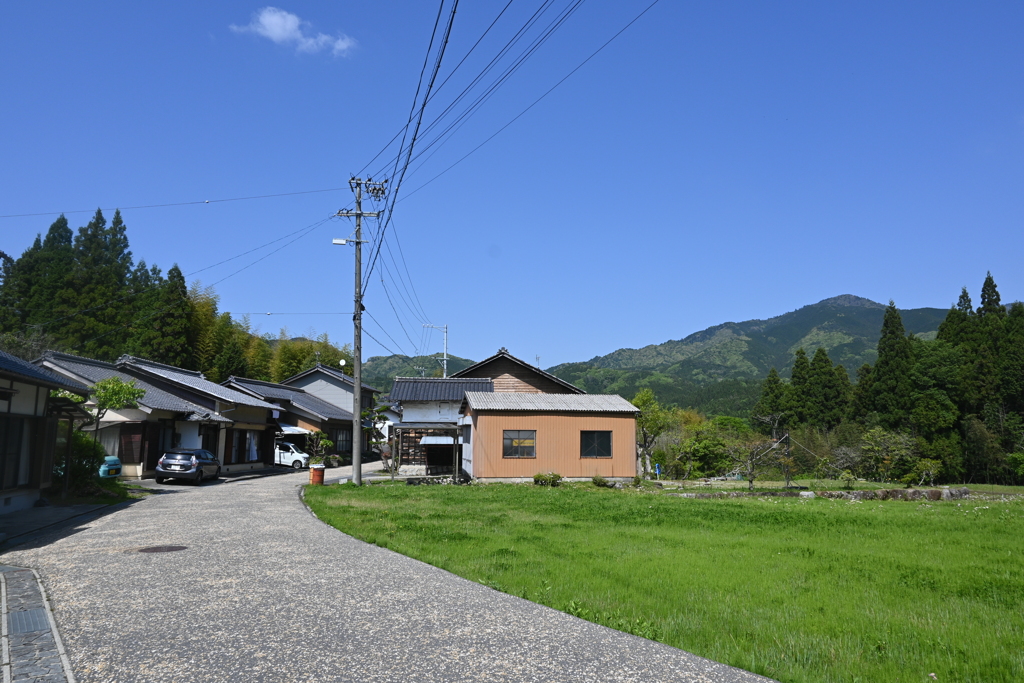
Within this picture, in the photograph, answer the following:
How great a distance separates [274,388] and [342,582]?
41.8 metres

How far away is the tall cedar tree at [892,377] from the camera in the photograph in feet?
153

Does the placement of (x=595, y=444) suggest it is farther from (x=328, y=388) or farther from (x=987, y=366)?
(x=328, y=388)

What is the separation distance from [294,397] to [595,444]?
27.2m

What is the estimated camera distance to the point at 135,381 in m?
25.6

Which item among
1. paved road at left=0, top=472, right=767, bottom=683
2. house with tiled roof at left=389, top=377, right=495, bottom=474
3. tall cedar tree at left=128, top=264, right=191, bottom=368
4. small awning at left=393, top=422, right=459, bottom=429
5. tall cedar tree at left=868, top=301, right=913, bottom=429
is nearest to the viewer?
paved road at left=0, top=472, right=767, bottom=683

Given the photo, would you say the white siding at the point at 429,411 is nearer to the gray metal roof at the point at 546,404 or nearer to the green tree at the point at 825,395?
the gray metal roof at the point at 546,404

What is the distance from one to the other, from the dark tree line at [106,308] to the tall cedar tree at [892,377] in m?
48.6

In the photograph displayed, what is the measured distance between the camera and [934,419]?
1721 inches

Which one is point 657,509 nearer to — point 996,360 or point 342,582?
point 342,582

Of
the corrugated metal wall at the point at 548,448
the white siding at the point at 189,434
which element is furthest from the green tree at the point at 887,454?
the white siding at the point at 189,434

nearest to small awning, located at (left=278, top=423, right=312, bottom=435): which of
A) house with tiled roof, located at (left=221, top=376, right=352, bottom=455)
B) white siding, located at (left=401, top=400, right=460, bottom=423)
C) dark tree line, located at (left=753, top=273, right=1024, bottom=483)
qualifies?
house with tiled roof, located at (left=221, top=376, right=352, bottom=455)

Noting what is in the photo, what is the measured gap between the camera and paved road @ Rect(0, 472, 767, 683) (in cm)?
472

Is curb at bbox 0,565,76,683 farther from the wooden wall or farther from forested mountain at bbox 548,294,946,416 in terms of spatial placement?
forested mountain at bbox 548,294,946,416

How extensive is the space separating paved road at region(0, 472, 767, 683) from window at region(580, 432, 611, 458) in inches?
715
